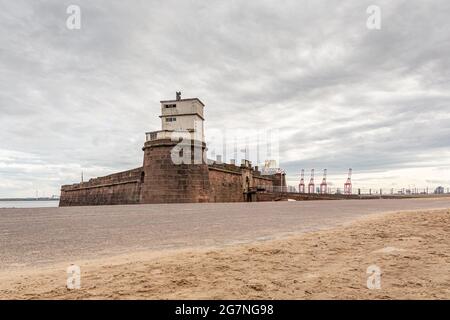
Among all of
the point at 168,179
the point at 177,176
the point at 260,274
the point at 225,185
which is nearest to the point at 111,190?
the point at 168,179

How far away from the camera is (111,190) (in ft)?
114

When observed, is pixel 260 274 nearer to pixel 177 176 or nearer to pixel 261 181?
pixel 177 176

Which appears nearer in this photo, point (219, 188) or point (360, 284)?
point (360, 284)

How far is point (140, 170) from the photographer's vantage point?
3138 centimetres

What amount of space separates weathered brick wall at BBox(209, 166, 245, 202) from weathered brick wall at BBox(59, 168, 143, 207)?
7.11 m

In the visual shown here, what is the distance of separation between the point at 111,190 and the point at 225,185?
12165mm

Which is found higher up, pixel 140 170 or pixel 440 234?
pixel 140 170

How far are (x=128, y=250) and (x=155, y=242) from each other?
2.84ft

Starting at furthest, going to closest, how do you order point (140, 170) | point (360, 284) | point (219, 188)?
point (219, 188) < point (140, 170) < point (360, 284)

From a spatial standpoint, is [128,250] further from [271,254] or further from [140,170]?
[140,170]

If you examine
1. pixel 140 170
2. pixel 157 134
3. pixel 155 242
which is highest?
pixel 157 134

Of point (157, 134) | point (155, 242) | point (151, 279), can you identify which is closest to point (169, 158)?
point (157, 134)

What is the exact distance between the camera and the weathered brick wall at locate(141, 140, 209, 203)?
28375mm
